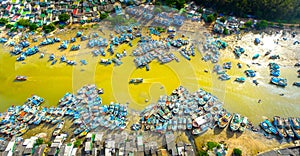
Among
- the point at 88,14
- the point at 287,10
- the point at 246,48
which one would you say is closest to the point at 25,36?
the point at 88,14

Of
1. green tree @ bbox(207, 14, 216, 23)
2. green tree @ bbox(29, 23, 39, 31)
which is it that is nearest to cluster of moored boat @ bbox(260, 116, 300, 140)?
green tree @ bbox(207, 14, 216, 23)

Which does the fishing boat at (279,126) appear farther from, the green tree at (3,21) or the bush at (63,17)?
the green tree at (3,21)

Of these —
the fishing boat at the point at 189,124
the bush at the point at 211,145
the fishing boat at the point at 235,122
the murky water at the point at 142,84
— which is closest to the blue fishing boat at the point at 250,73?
the murky water at the point at 142,84

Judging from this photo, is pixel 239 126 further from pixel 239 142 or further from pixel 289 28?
pixel 289 28

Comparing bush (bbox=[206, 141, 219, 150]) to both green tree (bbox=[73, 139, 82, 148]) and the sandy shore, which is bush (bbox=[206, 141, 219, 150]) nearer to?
the sandy shore

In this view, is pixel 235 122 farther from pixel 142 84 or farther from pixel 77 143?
pixel 77 143

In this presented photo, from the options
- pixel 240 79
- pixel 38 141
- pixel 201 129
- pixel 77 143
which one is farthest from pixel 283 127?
pixel 38 141
